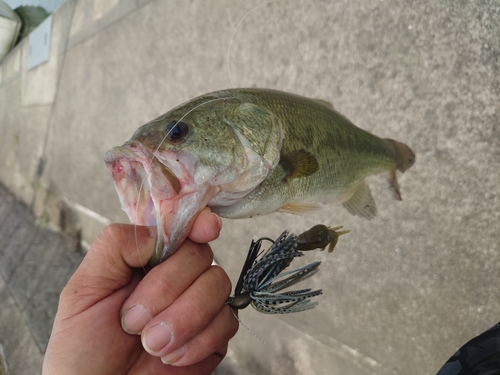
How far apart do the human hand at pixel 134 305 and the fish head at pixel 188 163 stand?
0.13ft

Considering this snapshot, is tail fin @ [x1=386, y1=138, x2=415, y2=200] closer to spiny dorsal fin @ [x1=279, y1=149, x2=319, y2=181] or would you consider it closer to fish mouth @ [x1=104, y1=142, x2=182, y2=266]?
spiny dorsal fin @ [x1=279, y1=149, x2=319, y2=181]

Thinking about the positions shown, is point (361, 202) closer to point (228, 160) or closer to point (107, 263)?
point (228, 160)

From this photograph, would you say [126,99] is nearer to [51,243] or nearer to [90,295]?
[51,243]

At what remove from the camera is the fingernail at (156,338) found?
25.3 inches

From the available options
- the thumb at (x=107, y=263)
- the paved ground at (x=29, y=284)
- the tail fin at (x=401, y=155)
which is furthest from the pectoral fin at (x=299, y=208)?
the paved ground at (x=29, y=284)

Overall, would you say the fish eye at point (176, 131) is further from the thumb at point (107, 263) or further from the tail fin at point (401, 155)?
the tail fin at point (401, 155)

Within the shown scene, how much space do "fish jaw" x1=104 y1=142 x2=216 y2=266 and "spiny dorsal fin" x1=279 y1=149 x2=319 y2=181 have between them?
217mm

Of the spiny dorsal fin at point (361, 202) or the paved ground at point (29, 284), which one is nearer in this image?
the spiny dorsal fin at point (361, 202)

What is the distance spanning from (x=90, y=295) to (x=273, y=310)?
0.37 metres

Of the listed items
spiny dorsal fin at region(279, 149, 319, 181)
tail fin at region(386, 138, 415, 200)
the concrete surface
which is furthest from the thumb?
the concrete surface

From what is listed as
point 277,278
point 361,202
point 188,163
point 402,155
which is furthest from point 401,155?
point 188,163

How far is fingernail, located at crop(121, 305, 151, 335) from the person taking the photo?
2.19 feet

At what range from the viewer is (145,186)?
2.12 ft

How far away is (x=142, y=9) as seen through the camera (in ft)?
8.79
